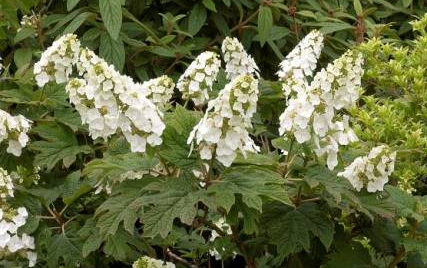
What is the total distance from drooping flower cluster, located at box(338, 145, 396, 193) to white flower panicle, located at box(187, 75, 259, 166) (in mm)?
367

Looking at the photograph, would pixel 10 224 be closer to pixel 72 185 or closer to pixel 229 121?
pixel 72 185

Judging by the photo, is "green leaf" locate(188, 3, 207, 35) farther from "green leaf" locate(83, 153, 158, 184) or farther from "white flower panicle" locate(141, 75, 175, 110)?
"green leaf" locate(83, 153, 158, 184)

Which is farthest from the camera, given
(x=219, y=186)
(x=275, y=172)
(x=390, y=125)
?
(x=390, y=125)

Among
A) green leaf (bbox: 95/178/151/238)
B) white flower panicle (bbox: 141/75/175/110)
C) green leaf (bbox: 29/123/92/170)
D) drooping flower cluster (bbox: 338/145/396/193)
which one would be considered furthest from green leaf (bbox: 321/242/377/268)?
green leaf (bbox: 29/123/92/170)

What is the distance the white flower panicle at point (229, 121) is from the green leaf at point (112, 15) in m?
1.58

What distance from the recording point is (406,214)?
2312mm

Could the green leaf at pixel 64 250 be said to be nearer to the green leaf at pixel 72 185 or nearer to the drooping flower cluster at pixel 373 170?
the green leaf at pixel 72 185

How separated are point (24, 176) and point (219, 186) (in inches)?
34.9

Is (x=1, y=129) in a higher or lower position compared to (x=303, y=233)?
higher

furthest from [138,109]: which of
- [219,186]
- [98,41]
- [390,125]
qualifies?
[98,41]

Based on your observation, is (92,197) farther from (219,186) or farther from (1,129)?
(219,186)

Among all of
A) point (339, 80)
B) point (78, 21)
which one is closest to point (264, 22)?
point (78, 21)

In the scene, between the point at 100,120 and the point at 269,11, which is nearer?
the point at 100,120

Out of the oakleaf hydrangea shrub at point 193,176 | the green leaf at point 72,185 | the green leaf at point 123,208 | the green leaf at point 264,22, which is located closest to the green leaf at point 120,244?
the oakleaf hydrangea shrub at point 193,176
